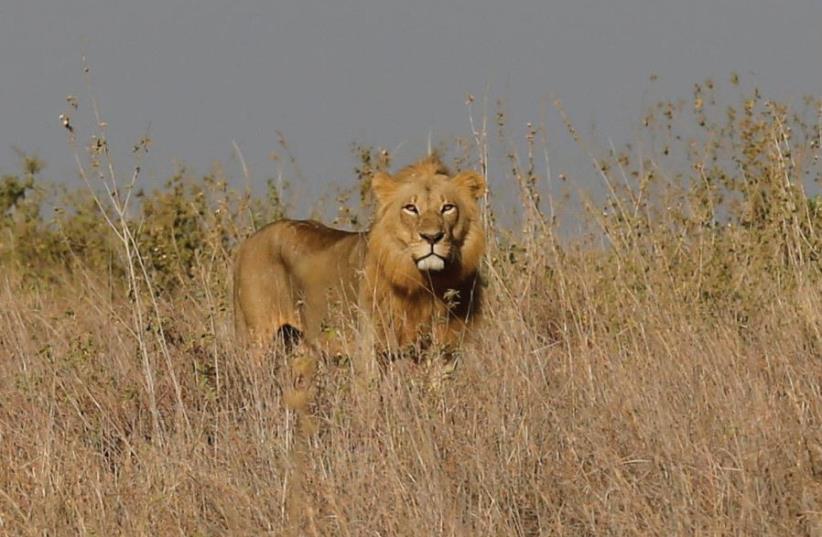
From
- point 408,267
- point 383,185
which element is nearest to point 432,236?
→ point 408,267

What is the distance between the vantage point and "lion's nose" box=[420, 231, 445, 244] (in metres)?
6.33

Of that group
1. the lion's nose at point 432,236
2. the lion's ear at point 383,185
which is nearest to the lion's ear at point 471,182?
the lion's ear at point 383,185

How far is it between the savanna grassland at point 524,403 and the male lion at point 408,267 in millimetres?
230

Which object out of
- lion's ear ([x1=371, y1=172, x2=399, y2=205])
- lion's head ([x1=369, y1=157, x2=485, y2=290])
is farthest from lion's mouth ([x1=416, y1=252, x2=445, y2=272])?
lion's ear ([x1=371, y1=172, x2=399, y2=205])

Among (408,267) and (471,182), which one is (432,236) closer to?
(408,267)

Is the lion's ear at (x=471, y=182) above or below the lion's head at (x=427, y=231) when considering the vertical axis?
above

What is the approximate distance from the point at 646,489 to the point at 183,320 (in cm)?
338

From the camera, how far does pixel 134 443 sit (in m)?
5.07

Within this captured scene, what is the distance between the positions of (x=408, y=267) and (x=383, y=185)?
1.40 feet

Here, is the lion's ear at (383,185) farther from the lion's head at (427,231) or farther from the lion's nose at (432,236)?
the lion's nose at (432,236)

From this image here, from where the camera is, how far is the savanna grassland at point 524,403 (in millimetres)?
4102

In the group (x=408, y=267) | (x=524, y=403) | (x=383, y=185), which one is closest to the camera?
(x=524, y=403)

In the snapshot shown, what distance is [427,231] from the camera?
250 inches

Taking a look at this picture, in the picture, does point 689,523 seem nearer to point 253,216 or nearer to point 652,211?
point 652,211
